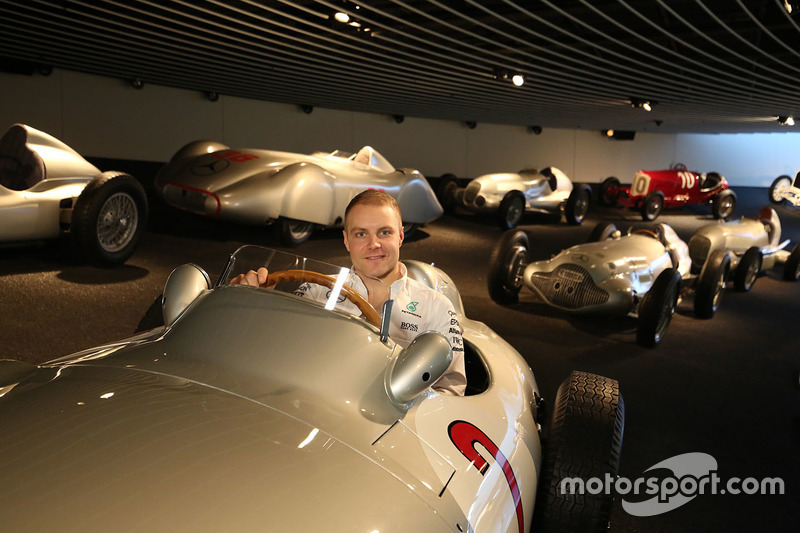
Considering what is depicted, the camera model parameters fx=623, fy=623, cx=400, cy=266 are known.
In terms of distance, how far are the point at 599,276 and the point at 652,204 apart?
8.57m

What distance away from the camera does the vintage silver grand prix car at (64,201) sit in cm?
496

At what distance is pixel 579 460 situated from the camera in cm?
209

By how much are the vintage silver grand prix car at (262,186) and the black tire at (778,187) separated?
1274cm

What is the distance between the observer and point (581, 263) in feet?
17.9

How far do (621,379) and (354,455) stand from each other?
10.7 ft

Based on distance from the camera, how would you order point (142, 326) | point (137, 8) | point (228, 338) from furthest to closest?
point (137, 8), point (142, 326), point (228, 338)

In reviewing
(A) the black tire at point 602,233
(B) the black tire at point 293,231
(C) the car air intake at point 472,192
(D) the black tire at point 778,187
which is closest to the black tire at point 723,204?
(D) the black tire at point 778,187

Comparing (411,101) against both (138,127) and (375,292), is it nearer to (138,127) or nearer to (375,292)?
(138,127)

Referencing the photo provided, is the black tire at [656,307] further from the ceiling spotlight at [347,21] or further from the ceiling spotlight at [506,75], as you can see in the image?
the ceiling spotlight at [506,75]

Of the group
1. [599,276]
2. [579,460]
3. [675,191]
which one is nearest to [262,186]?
[599,276]

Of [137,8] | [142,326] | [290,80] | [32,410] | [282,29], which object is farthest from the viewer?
[290,80]

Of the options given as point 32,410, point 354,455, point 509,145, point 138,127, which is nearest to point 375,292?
point 354,455

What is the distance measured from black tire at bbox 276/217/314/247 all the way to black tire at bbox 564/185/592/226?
6.01 meters

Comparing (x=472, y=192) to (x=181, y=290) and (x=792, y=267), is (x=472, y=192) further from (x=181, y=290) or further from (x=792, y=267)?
(x=181, y=290)
